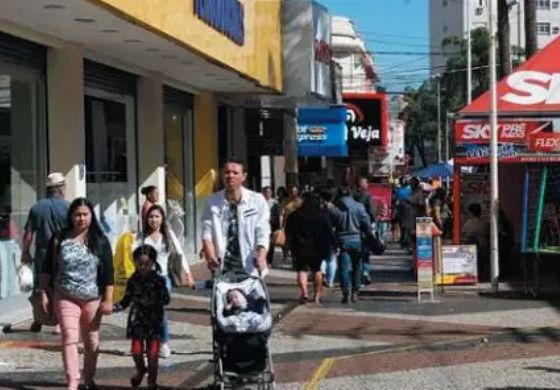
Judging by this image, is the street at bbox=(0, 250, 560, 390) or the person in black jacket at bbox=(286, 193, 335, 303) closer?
the street at bbox=(0, 250, 560, 390)

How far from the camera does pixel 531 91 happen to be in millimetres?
18531

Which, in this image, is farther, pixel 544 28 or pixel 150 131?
pixel 544 28

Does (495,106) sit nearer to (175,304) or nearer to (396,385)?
(175,304)

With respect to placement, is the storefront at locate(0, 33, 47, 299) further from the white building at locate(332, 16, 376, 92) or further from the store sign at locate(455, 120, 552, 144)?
the white building at locate(332, 16, 376, 92)

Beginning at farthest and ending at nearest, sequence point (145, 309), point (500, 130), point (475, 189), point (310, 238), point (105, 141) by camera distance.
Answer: point (475, 189), point (500, 130), point (105, 141), point (310, 238), point (145, 309)

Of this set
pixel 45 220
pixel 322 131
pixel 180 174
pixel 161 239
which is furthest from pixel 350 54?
pixel 161 239

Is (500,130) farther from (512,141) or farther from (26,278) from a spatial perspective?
(26,278)

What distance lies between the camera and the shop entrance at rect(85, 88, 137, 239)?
1653 cm

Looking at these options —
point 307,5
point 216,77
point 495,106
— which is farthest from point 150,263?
point 307,5

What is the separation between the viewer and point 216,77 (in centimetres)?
2008

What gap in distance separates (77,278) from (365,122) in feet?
115

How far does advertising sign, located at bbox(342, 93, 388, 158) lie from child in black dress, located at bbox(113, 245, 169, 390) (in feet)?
110

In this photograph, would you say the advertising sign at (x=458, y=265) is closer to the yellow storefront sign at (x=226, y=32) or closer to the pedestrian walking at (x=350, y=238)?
the pedestrian walking at (x=350, y=238)

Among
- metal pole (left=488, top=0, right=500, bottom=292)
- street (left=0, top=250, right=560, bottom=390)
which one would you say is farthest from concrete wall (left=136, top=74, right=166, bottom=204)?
metal pole (left=488, top=0, right=500, bottom=292)
